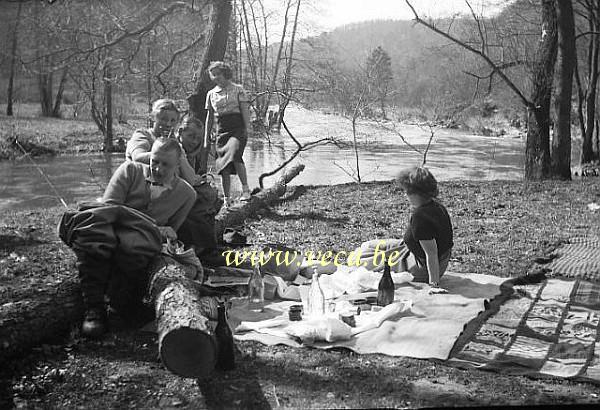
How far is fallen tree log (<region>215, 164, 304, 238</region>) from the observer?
246 inches

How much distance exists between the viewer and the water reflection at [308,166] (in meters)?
12.7

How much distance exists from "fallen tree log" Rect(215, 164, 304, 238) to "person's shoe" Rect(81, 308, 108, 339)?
2.33 m

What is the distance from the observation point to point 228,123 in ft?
25.1

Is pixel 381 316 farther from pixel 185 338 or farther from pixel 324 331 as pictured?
pixel 185 338

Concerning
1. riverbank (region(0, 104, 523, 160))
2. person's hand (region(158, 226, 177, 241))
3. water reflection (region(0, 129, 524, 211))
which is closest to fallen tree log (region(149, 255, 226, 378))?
person's hand (region(158, 226, 177, 241))

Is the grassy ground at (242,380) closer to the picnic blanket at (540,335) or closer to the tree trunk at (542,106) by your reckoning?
the picnic blanket at (540,335)

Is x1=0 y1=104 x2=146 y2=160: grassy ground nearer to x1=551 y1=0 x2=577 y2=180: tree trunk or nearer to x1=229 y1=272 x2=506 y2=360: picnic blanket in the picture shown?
x1=551 y1=0 x2=577 y2=180: tree trunk

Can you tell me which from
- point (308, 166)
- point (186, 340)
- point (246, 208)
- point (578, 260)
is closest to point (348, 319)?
point (186, 340)

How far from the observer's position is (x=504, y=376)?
10.1ft

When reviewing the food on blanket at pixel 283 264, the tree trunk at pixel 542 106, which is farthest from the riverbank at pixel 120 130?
the food on blanket at pixel 283 264

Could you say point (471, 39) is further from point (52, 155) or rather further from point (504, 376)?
point (52, 155)

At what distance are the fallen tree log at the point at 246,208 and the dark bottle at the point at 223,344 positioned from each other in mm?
2879

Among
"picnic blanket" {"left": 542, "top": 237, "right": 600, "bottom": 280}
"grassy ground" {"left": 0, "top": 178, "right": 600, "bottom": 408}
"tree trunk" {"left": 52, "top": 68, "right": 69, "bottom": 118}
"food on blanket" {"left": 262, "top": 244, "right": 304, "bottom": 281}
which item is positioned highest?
"tree trunk" {"left": 52, "top": 68, "right": 69, "bottom": 118}

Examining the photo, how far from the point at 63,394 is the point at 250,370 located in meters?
0.83
